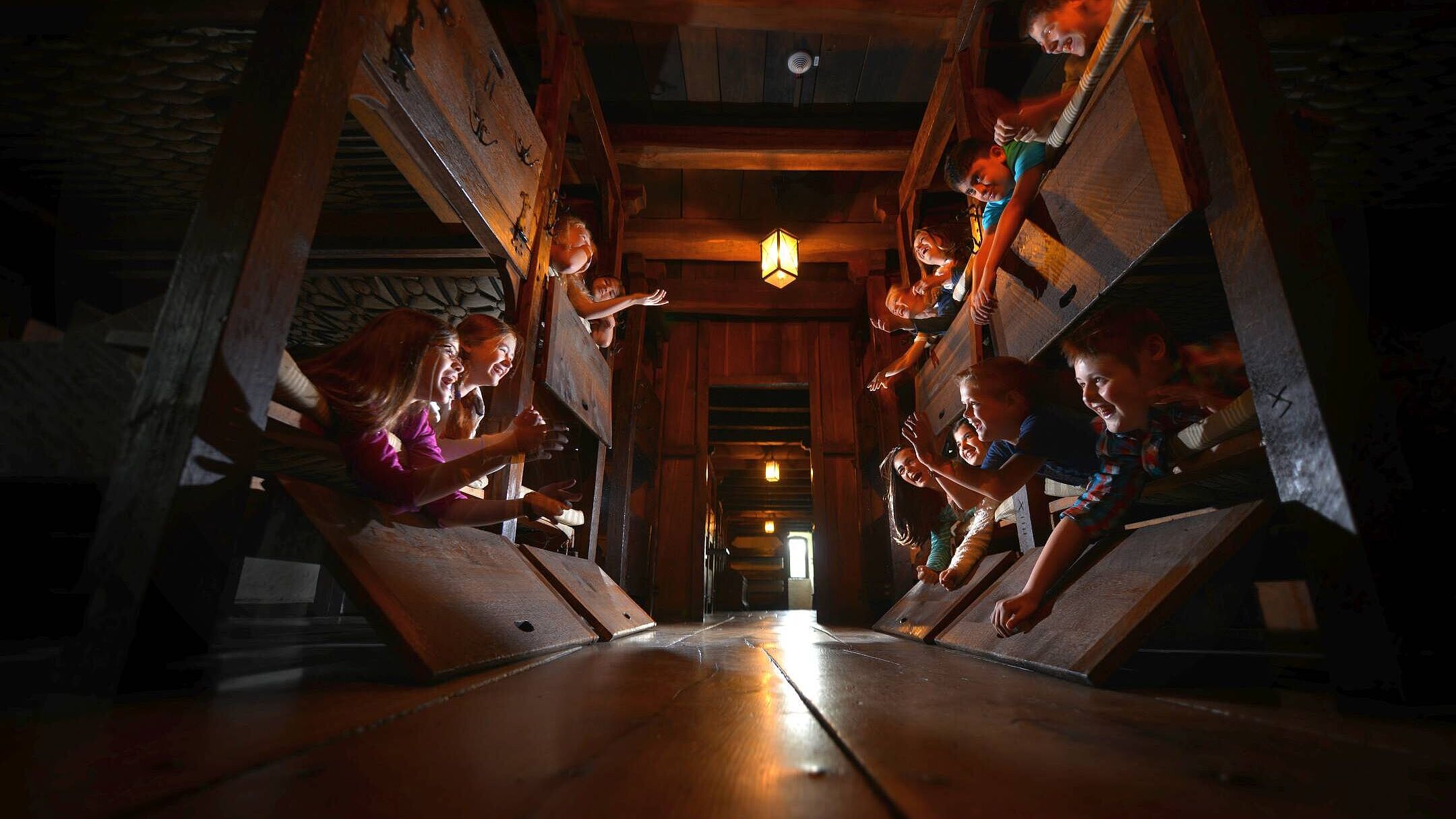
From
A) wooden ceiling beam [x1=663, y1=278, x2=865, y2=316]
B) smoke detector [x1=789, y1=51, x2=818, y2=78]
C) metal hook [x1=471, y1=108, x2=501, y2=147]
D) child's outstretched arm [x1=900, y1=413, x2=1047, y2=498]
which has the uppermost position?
smoke detector [x1=789, y1=51, x2=818, y2=78]

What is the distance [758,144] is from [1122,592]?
4704 millimetres

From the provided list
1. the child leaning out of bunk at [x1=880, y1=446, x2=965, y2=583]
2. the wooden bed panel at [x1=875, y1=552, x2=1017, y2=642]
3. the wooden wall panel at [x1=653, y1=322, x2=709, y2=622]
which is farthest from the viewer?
the wooden wall panel at [x1=653, y1=322, x2=709, y2=622]

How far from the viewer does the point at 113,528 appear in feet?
3.75

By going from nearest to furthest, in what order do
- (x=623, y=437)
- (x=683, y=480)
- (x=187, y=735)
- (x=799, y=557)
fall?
1. (x=187, y=735)
2. (x=623, y=437)
3. (x=683, y=480)
4. (x=799, y=557)

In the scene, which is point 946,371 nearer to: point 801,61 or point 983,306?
point 983,306

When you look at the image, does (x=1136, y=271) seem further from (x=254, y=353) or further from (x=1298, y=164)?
(x=254, y=353)

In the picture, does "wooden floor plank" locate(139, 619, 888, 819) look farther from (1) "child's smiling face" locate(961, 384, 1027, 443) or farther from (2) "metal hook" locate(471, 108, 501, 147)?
(2) "metal hook" locate(471, 108, 501, 147)

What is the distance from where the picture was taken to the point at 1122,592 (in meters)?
1.58

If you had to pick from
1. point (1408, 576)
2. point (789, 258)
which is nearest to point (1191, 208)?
point (1408, 576)

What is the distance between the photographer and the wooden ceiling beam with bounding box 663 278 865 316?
21.9 ft

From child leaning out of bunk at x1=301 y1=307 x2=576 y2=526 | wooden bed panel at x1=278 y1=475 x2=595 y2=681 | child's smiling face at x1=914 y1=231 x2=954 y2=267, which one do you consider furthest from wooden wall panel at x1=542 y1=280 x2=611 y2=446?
child's smiling face at x1=914 y1=231 x2=954 y2=267

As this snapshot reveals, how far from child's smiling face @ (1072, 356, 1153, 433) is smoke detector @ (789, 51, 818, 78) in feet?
13.0

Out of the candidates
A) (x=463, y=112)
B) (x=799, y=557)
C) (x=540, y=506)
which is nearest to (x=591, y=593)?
(x=540, y=506)

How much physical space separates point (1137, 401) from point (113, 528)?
111 inches
